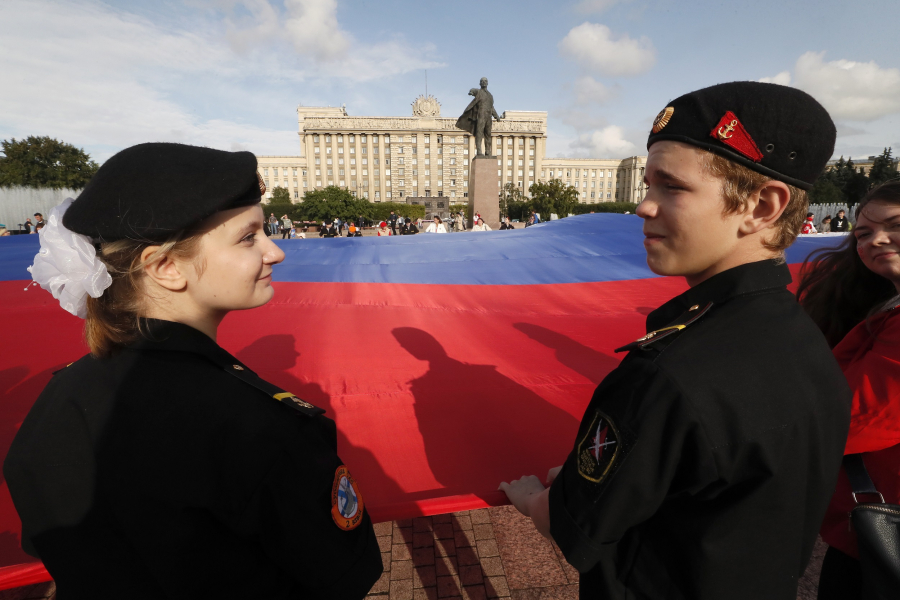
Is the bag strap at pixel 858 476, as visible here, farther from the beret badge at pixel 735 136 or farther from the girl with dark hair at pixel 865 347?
the beret badge at pixel 735 136

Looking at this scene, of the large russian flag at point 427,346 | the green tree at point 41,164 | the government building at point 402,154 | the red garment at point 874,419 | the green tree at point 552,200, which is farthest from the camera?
the government building at point 402,154

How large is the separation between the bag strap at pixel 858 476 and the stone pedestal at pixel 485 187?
1414 cm

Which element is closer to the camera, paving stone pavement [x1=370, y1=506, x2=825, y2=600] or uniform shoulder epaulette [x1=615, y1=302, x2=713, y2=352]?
uniform shoulder epaulette [x1=615, y1=302, x2=713, y2=352]

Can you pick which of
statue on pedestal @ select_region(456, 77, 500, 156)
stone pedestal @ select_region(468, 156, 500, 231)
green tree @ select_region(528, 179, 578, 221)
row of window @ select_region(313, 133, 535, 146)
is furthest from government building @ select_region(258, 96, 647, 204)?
stone pedestal @ select_region(468, 156, 500, 231)

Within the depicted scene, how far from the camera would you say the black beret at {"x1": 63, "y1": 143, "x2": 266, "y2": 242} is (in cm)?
88

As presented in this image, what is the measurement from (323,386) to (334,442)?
1.61m

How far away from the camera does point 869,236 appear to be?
168 cm

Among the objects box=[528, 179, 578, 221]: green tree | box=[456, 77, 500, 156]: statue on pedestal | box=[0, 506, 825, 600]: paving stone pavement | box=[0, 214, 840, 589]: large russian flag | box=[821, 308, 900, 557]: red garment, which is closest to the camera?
box=[821, 308, 900, 557]: red garment

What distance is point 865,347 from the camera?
1.36 metres

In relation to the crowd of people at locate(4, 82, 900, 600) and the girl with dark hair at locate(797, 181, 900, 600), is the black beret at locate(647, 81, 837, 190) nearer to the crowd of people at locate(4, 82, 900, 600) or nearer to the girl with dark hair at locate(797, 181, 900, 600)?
the crowd of people at locate(4, 82, 900, 600)

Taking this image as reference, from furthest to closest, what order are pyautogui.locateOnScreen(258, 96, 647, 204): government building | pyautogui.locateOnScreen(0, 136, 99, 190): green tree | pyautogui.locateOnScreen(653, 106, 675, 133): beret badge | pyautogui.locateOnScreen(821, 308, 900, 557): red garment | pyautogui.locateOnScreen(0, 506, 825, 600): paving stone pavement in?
pyautogui.locateOnScreen(258, 96, 647, 204): government building, pyautogui.locateOnScreen(0, 136, 99, 190): green tree, pyautogui.locateOnScreen(0, 506, 825, 600): paving stone pavement, pyautogui.locateOnScreen(821, 308, 900, 557): red garment, pyautogui.locateOnScreen(653, 106, 675, 133): beret badge

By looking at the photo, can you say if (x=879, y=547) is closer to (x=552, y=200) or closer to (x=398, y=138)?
(x=552, y=200)

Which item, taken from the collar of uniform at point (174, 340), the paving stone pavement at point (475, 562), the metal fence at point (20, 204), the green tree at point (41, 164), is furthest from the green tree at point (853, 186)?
the green tree at point (41, 164)

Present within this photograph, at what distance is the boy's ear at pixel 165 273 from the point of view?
37.7 inches
